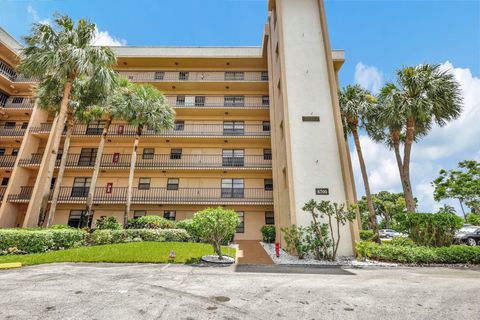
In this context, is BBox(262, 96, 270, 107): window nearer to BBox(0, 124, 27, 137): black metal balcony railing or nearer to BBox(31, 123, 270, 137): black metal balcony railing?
BBox(31, 123, 270, 137): black metal balcony railing

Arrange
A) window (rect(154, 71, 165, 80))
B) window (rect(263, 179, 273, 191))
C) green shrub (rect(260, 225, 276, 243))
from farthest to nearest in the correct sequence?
window (rect(154, 71, 165, 80))
window (rect(263, 179, 273, 191))
green shrub (rect(260, 225, 276, 243))

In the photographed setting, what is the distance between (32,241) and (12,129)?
64.7 ft

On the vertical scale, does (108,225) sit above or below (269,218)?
Result: below

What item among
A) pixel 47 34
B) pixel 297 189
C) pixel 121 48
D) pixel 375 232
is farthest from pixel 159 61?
pixel 375 232

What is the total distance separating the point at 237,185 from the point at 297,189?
9.64 metres

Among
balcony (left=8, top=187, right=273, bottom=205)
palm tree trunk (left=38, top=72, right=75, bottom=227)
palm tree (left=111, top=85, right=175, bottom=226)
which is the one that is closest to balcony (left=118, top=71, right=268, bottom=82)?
palm tree (left=111, top=85, right=175, bottom=226)

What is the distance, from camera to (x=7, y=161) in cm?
2167

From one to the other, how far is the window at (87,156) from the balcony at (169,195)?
8.96 feet

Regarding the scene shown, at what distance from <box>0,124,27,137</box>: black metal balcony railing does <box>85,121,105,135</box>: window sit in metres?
6.10

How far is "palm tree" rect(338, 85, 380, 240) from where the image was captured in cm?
1659

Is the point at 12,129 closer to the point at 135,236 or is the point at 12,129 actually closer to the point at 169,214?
the point at 169,214

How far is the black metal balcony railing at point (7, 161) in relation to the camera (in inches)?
832

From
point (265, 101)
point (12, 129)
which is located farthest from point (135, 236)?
point (12, 129)

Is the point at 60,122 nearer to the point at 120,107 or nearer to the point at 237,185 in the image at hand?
the point at 120,107
